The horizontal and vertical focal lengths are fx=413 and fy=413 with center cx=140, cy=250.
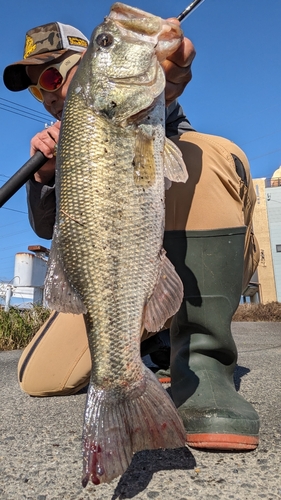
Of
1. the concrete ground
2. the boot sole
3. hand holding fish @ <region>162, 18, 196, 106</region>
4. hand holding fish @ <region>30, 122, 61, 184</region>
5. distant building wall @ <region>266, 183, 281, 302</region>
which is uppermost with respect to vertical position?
distant building wall @ <region>266, 183, 281, 302</region>

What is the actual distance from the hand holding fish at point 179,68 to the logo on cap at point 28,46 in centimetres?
143

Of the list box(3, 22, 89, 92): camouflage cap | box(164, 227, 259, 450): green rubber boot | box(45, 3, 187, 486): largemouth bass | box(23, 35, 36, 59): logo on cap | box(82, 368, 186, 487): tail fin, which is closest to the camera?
box(82, 368, 186, 487): tail fin

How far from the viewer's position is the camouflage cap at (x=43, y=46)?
9.47 feet

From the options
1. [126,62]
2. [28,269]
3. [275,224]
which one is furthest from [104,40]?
[275,224]

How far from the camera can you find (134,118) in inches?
66.0

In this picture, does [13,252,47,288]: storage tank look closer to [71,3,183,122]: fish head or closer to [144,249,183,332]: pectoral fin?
[71,3,183,122]: fish head

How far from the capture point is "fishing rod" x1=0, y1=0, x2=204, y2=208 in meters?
2.43

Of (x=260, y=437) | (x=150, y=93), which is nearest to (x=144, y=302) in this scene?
(x=260, y=437)

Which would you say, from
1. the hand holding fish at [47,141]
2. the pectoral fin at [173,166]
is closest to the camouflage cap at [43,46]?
the hand holding fish at [47,141]

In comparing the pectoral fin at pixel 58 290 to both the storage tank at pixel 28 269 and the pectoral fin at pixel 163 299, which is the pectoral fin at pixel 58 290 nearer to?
the pectoral fin at pixel 163 299

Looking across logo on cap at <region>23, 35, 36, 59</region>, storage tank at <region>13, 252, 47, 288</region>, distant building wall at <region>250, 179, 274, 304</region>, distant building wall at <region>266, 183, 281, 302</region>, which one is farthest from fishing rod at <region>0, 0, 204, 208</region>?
distant building wall at <region>266, 183, 281, 302</region>

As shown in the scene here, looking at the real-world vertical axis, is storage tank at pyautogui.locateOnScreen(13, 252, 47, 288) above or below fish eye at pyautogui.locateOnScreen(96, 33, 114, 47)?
above

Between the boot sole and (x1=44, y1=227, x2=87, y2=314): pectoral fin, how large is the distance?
602 millimetres

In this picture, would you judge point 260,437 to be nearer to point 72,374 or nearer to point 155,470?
point 155,470
